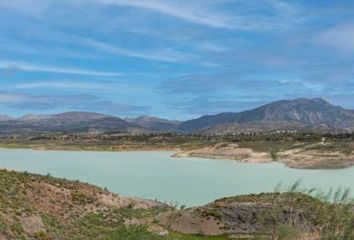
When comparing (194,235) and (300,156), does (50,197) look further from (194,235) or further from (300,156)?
(300,156)

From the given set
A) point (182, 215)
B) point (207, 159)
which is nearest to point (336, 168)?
point (207, 159)

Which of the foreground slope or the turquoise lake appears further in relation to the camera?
the turquoise lake

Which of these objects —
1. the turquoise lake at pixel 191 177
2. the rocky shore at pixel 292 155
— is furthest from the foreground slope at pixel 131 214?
the rocky shore at pixel 292 155

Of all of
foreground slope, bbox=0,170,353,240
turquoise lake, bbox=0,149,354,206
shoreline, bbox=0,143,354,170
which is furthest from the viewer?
shoreline, bbox=0,143,354,170

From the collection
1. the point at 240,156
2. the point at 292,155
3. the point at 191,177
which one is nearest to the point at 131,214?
the point at 191,177

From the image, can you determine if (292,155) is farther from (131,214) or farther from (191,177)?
(131,214)

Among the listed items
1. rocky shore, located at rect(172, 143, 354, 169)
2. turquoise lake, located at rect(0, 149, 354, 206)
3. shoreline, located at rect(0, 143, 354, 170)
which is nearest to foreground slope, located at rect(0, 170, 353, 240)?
turquoise lake, located at rect(0, 149, 354, 206)

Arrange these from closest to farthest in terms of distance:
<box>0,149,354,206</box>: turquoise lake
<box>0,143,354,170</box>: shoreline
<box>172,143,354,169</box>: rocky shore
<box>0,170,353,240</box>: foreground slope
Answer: <box>0,170,353,240</box>: foreground slope → <box>0,149,354,206</box>: turquoise lake → <box>0,143,354,170</box>: shoreline → <box>172,143,354,169</box>: rocky shore

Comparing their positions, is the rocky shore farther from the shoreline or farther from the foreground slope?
the foreground slope

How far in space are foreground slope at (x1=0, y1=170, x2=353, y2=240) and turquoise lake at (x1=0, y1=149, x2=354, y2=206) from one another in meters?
14.8

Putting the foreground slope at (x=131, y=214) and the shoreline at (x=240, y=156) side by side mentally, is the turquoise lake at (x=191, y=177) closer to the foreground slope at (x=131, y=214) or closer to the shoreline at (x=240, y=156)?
the shoreline at (x=240, y=156)

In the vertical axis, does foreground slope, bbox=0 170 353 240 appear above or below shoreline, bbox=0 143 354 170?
below

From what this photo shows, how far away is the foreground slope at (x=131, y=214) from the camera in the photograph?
111ft

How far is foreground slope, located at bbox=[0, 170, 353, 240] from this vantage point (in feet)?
111
